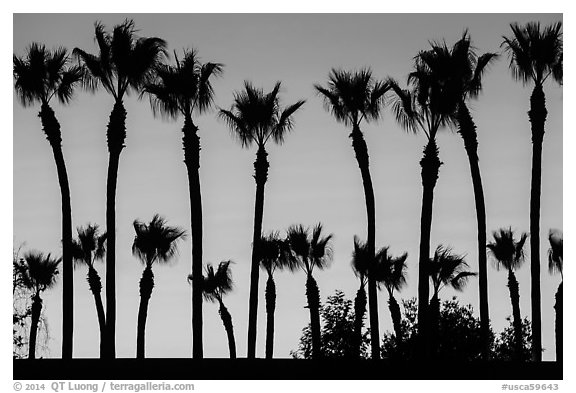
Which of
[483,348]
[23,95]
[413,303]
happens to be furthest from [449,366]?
[413,303]

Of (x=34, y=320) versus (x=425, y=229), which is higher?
(x=425, y=229)

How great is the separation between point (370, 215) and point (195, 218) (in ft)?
22.8

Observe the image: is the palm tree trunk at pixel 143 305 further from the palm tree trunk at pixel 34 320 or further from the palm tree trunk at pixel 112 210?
the palm tree trunk at pixel 34 320

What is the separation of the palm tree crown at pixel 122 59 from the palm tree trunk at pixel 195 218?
2.33 meters

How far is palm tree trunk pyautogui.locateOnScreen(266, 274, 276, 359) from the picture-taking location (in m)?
40.1

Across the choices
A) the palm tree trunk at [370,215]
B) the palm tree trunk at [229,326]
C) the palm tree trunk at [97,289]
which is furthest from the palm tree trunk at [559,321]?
the palm tree trunk at [97,289]

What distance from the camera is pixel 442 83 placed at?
36.9 metres

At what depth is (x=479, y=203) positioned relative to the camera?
121ft

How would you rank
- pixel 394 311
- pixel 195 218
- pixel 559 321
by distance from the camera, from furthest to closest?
pixel 394 311 < pixel 559 321 < pixel 195 218

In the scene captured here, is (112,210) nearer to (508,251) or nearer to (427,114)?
(427,114)

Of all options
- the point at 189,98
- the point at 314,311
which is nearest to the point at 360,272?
the point at 314,311

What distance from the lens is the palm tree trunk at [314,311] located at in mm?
44938
